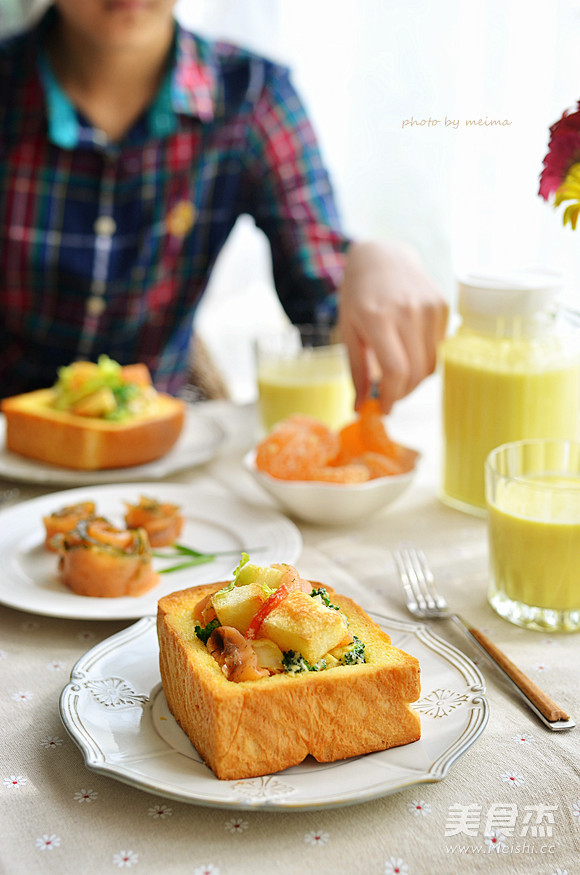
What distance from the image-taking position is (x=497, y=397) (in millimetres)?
1364

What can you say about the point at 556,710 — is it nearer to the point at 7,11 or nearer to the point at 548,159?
the point at 548,159

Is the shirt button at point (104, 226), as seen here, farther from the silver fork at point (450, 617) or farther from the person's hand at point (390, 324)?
the silver fork at point (450, 617)

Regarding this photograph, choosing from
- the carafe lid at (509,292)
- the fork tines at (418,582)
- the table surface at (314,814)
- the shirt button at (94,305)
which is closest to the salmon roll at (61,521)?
the table surface at (314,814)

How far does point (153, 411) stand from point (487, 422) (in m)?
0.67

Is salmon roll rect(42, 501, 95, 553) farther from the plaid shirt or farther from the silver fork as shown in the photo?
the plaid shirt

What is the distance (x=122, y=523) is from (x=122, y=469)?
0.29 metres

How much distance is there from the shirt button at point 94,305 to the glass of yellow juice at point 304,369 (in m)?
0.70

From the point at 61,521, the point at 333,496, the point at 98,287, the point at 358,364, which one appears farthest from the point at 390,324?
the point at 98,287

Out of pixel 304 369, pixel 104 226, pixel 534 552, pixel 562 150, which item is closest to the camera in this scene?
pixel 562 150

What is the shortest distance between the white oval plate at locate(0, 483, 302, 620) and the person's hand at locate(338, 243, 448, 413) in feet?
1.16

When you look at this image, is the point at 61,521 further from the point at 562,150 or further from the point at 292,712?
the point at 562,150

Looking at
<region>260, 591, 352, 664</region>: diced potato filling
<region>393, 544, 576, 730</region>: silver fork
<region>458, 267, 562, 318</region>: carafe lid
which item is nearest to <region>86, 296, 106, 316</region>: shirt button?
<region>458, 267, 562, 318</region>: carafe lid

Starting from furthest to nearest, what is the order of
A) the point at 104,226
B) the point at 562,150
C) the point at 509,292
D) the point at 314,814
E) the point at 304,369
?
the point at 104,226, the point at 304,369, the point at 509,292, the point at 562,150, the point at 314,814

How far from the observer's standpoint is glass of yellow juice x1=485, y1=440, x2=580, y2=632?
1.04 m
